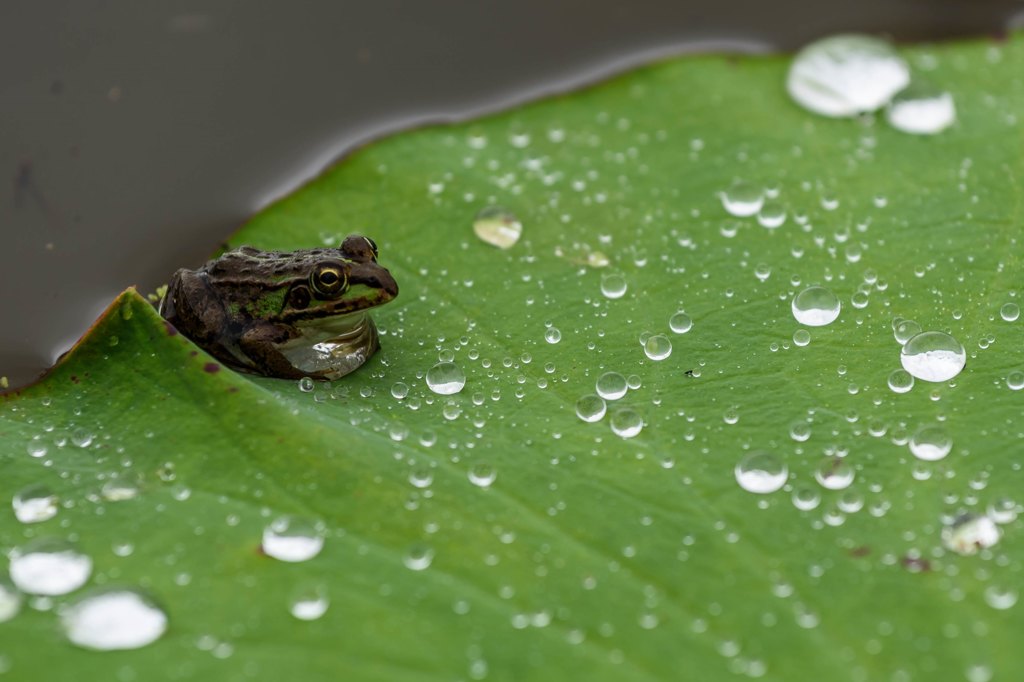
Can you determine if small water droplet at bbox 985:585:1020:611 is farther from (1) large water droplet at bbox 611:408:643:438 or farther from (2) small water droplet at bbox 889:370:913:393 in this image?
(1) large water droplet at bbox 611:408:643:438

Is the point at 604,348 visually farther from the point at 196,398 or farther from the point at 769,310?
the point at 196,398

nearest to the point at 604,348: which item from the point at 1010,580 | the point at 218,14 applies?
the point at 1010,580

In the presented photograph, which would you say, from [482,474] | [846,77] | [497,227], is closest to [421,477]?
[482,474]

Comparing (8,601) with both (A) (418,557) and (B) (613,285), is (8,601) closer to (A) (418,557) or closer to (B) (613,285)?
(A) (418,557)

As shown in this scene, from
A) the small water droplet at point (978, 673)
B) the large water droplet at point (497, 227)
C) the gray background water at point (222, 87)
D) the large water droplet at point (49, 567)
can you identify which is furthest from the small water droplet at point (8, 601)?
the small water droplet at point (978, 673)

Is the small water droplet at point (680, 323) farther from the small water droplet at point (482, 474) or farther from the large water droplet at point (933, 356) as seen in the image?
the small water droplet at point (482, 474)
